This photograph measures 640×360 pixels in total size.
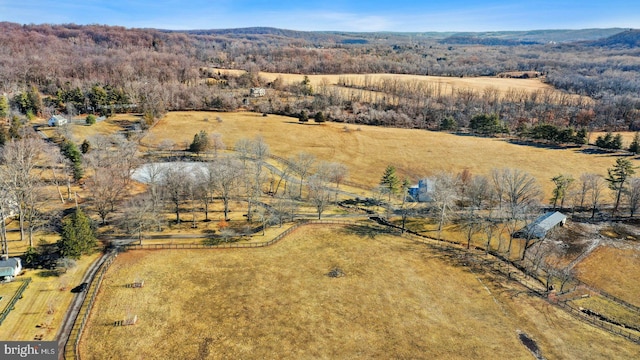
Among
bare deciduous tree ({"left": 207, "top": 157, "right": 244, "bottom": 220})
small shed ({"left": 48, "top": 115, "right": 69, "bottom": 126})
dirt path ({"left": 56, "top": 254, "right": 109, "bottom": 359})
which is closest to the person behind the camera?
dirt path ({"left": 56, "top": 254, "right": 109, "bottom": 359})

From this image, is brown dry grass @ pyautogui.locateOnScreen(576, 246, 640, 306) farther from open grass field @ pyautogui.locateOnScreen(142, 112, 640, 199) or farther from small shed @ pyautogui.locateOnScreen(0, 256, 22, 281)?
small shed @ pyautogui.locateOnScreen(0, 256, 22, 281)

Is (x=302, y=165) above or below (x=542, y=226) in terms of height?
above

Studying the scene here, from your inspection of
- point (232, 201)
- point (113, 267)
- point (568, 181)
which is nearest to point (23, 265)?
point (113, 267)

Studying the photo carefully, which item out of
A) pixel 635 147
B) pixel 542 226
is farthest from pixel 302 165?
pixel 635 147

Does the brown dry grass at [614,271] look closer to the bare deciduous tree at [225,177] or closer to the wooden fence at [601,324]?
the wooden fence at [601,324]

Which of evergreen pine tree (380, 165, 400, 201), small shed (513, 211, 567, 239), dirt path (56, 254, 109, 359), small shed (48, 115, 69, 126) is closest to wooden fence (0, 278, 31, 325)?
dirt path (56, 254, 109, 359)

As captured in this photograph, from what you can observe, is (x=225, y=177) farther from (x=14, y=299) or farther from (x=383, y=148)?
(x=383, y=148)

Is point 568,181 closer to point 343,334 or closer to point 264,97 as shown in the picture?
point 343,334
